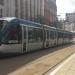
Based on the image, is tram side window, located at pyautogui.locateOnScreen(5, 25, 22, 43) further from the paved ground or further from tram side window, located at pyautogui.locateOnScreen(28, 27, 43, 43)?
tram side window, located at pyautogui.locateOnScreen(28, 27, 43, 43)

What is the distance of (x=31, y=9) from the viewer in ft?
389

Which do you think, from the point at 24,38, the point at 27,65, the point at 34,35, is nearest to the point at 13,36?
the point at 24,38

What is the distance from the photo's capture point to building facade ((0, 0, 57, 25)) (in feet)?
310

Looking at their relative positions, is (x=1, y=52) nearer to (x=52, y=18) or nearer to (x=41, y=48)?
(x=41, y=48)

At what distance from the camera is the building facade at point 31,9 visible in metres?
94.6

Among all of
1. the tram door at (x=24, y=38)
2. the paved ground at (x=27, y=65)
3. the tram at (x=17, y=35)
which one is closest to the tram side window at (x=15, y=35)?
the tram at (x=17, y=35)

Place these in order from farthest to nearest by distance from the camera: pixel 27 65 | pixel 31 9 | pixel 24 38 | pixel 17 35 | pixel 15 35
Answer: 1. pixel 31 9
2. pixel 24 38
3. pixel 17 35
4. pixel 15 35
5. pixel 27 65

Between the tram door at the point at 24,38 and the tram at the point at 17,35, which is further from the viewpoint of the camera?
the tram door at the point at 24,38

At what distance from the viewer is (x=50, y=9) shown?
144 meters

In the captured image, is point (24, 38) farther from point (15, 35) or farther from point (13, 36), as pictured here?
point (13, 36)

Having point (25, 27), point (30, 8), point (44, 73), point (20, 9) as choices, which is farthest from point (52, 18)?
A: point (44, 73)

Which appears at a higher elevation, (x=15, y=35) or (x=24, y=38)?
(x=15, y=35)

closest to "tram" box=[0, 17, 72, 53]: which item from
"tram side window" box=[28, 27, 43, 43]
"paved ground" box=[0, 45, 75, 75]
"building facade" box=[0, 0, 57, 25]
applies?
"tram side window" box=[28, 27, 43, 43]

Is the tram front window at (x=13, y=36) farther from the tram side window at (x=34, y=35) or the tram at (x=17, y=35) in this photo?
the tram side window at (x=34, y=35)
